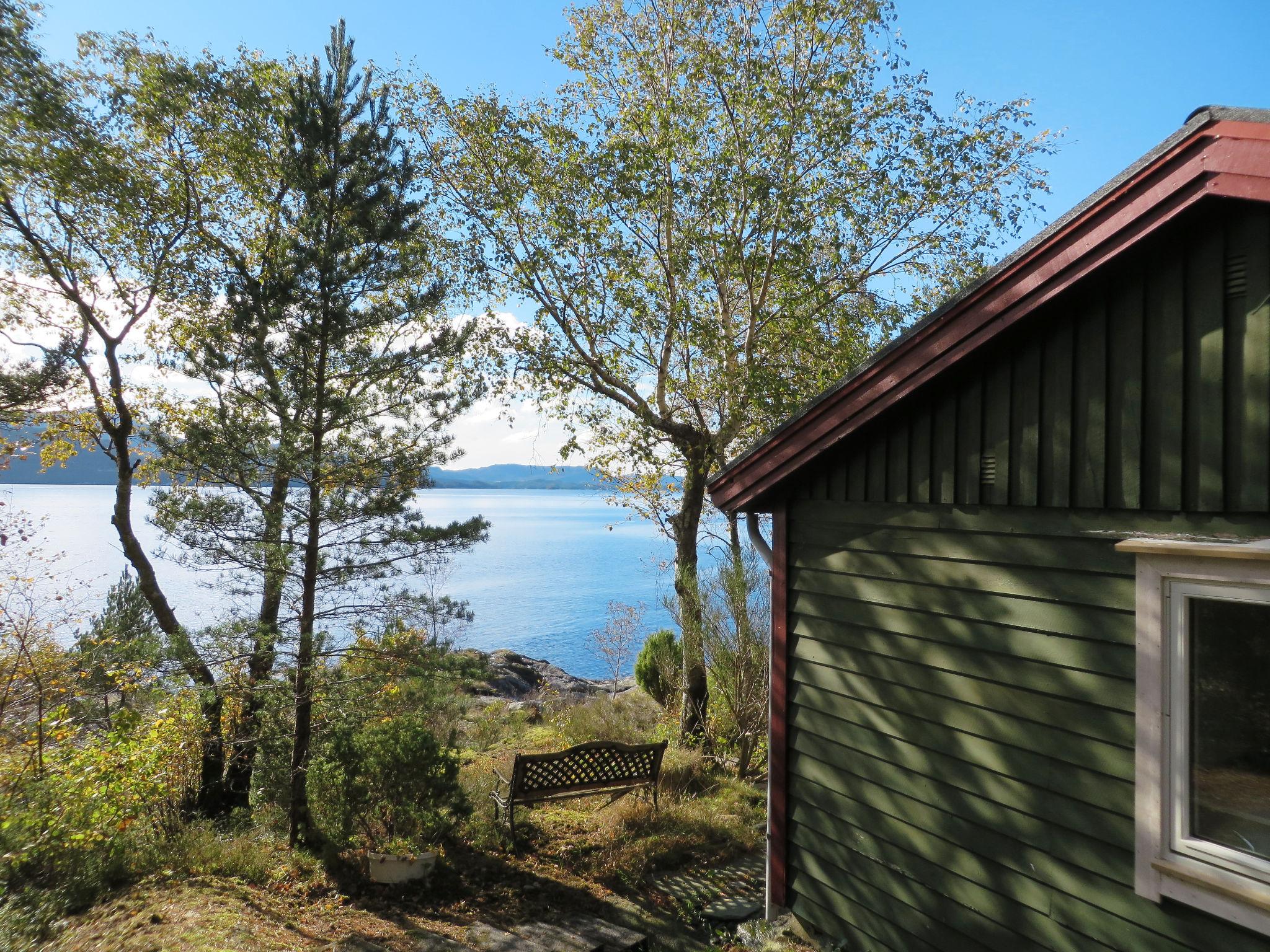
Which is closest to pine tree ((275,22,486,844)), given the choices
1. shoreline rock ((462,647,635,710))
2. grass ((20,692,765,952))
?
grass ((20,692,765,952))

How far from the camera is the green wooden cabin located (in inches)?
119

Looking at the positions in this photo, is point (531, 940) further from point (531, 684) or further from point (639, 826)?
point (531, 684)

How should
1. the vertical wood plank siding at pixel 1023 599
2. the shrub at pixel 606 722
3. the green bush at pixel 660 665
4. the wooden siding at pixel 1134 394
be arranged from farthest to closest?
the green bush at pixel 660 665 < the shrub at pixel 606 722 < the vertical wood plank siding at pixel 1023 599 < the wooden siding at pixel 1134 394

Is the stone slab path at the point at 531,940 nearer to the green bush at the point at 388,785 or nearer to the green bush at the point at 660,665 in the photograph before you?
the green bush at the point at 388,785

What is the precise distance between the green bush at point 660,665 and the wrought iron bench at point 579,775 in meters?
5.37

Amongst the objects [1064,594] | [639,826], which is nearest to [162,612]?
[639,826]

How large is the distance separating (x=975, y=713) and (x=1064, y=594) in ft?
2.86

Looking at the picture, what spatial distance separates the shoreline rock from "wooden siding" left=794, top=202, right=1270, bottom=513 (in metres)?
14.7

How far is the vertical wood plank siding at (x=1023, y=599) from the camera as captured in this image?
313cm

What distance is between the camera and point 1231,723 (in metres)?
3.02

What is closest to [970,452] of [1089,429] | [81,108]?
[1089,429]

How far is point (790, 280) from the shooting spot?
1120cm

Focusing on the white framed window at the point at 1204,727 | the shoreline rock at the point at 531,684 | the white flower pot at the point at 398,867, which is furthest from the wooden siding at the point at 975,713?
the shoreline rock at the point at 531,684

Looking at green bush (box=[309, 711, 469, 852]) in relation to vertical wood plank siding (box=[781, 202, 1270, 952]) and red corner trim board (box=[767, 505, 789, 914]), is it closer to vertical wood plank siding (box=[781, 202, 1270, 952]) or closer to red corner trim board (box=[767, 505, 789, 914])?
red corner trim board (box=[767, 505, 789, 914])
